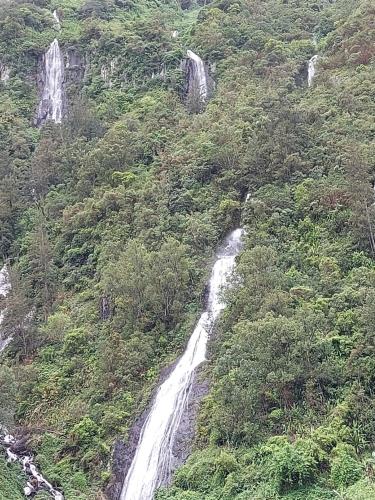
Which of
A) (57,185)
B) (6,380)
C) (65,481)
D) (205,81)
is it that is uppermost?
(205,81)

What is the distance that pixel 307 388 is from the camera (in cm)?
1864

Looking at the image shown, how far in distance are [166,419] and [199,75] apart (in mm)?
35647

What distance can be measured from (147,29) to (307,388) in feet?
151

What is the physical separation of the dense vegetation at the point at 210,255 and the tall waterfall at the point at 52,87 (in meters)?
1.30

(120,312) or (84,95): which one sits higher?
(84,95)

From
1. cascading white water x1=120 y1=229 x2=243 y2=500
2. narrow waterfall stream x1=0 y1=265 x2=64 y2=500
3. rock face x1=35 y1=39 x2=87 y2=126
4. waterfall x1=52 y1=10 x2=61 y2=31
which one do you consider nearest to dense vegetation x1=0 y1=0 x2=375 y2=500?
narrow waterfall stream x1=0 y1=265 x2=64 y2=500

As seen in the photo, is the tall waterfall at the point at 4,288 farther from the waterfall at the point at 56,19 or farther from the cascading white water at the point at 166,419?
the waterfall at the point at 56,19

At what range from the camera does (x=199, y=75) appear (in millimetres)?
50188

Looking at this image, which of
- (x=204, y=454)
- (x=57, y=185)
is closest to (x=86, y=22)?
(x=57, y=185)

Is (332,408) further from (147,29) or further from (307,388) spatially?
(147,29)

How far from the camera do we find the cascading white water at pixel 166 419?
65.7 feet

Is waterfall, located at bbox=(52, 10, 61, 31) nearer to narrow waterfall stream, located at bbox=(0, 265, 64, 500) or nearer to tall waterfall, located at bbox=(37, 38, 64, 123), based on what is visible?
tall waterfall, located at bbox=(37, 38, 64, 123)

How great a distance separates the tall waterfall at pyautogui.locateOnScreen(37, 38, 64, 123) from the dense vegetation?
1.30 m

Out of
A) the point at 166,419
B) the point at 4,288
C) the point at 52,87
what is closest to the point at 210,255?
the point at 166,419
